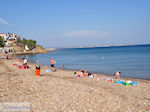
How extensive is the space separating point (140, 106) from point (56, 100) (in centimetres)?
460

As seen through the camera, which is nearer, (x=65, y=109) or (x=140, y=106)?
(x=65, y=109)

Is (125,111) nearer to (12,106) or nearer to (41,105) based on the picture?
(41,105)

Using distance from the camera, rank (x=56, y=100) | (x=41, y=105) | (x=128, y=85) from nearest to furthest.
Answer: (x=41, y=105) → (x=56, y=100) → (x=128, y=85)

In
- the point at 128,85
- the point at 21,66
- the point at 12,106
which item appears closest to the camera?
the point at 12,106

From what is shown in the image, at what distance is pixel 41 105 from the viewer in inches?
288

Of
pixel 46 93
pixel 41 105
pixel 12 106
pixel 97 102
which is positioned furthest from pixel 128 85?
pixel 12 106

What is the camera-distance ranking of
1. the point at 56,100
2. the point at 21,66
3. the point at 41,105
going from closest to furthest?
the point at 41,105 < the point at 56,100 < the point at 21,66

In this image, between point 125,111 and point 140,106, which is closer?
point 125,111

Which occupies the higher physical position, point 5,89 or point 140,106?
point 5,89

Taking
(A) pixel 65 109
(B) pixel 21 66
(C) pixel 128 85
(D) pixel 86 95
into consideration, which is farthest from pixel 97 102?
(B) pixel 21 66

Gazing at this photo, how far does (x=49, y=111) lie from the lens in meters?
6.82

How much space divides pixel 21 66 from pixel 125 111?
70.1 feet

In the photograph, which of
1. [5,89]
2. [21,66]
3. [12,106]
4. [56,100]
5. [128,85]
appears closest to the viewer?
[12,106]

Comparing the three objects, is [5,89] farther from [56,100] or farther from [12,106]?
[56,100]
